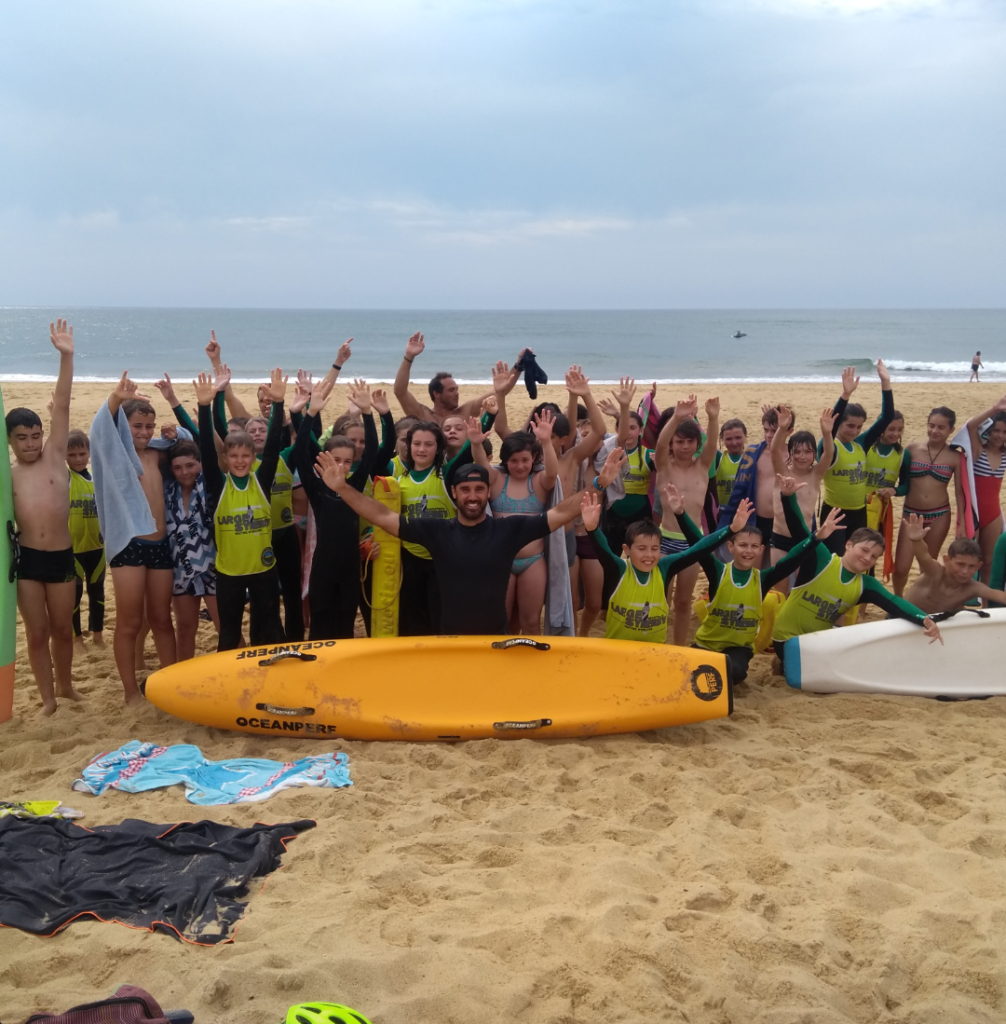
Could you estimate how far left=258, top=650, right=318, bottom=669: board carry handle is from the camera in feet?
15.3

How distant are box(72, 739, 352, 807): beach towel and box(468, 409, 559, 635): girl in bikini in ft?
4.90

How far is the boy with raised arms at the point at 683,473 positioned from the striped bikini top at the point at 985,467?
7.32 ft

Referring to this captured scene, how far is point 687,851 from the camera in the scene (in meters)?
3.48

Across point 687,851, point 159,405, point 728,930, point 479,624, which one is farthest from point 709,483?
point 159,405

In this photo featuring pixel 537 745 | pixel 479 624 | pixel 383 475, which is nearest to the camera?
pixel 537 745

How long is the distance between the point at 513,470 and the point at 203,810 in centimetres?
250

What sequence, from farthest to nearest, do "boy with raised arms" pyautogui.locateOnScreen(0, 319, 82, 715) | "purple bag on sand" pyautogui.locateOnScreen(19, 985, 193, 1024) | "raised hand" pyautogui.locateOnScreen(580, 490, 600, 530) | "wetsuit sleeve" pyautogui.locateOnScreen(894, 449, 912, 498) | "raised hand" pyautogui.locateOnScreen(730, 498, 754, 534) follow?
"wetsuit sleeve" pyautogui.locateOnScreen(894, 449, 912, 498) < "raised hand" pyautogui.locateOnScreen(730, 498, 754, 534) < "boy with raised arms" pyautogui.locateOnScreen(0, 319, 82, 715) < "raised hand" pyautogui.locateOnScreen(580, 490, 600, 530) < "purple bag on sand" pyautogui.locateOnScreen(19, 985, 193, 1024)

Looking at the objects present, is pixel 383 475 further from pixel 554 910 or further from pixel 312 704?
pixel 554 910

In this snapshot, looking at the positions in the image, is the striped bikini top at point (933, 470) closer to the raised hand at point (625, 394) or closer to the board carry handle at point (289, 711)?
the raised hand at point (625, 394)

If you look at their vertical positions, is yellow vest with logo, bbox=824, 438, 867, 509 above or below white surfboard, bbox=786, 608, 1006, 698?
above

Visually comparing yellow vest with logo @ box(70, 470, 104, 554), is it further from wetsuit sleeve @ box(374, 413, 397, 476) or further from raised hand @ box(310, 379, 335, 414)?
wetsuit sleeve @ box(374, 413, 397, 476)

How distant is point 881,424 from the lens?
6.42 metres

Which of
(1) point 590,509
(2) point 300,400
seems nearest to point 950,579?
(1) point 590,509

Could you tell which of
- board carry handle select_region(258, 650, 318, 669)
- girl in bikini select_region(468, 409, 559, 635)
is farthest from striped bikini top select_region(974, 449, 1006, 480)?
board carry handle select_region(258, 650, 318, 669)
